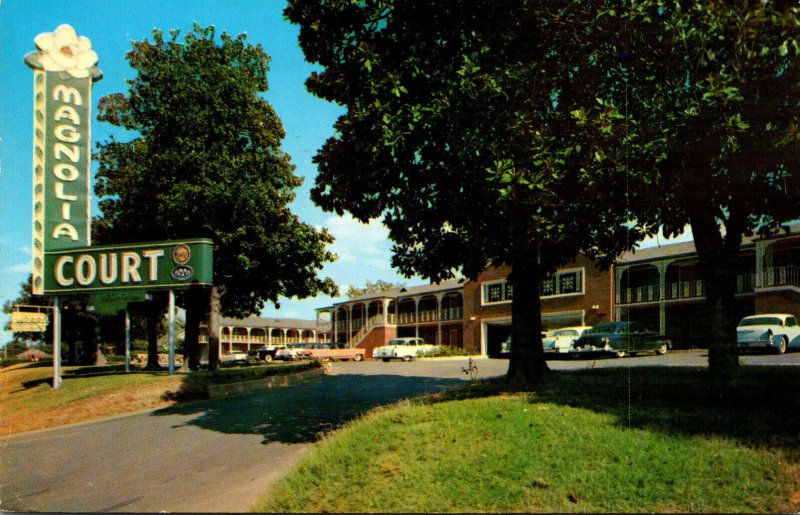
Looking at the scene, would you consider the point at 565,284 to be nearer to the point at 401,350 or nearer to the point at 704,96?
the point at 401,350

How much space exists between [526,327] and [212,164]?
16.0m

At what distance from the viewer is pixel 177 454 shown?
9.68 metres

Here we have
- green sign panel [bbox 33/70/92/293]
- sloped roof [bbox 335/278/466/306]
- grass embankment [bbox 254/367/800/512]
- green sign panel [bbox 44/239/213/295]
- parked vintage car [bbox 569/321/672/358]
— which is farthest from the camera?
sloped roof [bbox 335/278/466/306]

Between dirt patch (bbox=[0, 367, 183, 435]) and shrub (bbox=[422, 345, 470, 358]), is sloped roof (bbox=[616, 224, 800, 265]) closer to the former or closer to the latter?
shrub (bbox=[422, 345, 470, 358])

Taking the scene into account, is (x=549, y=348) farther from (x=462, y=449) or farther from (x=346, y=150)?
(x=462, y=449)

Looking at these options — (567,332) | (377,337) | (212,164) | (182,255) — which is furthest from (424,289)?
(182,255)

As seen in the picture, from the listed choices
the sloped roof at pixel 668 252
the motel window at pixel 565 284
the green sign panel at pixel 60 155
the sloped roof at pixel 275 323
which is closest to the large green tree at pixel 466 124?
the green sign panel at pixel 60 155

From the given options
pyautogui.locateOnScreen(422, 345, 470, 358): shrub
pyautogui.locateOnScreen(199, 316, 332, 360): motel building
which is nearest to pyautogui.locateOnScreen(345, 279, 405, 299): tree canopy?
pyautogui.locateOnScreen(199, 316, 332, 360): motel building

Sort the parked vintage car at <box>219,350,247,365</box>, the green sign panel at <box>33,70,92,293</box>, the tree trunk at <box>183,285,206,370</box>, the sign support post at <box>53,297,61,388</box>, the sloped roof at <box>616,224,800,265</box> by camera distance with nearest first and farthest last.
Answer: the green sign panel at <box>33,70,92,293</box>
the sign support post at <box>53,297,61,388</box>
the tree trunk at <box>183,285,206,370</box>
the sloped roof at <box>616,224,800,265</box>
the parked vintage car at <box>219,350,247,365</box>

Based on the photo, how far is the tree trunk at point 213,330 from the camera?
2533cm

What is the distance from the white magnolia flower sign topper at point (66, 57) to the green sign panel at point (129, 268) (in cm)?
530

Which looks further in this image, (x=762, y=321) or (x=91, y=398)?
(x=762, y=321)

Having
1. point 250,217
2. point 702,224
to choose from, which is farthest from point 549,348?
point 702,224

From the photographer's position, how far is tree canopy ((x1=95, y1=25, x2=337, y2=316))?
2434 centimetres
